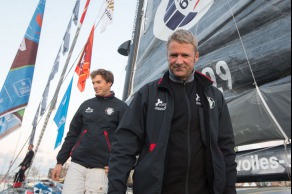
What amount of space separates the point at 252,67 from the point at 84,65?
14.7 feet

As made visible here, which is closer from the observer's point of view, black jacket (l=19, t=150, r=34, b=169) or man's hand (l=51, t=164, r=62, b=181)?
man's hand (l=51, t=164, r=62, b=181)

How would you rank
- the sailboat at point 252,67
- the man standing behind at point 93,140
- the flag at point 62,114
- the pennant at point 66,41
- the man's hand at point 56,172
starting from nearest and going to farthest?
the sailboat at point 252,67, the man standing behind at point 93,140, the man's hand at point 56,172, the flag at point 62,114, the pennant at point 66,41

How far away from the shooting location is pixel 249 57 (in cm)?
229

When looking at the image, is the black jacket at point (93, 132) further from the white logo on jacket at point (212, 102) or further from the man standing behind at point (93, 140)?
the white logo on jacket at point (212, 102)

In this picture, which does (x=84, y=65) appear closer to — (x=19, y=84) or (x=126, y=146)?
(x=19, y=84)

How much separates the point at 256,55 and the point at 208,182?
1132 millimetres

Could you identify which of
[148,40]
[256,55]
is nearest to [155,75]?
[148,40]

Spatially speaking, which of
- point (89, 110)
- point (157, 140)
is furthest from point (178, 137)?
point (89, 110)

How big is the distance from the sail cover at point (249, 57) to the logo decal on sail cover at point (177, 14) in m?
0.01

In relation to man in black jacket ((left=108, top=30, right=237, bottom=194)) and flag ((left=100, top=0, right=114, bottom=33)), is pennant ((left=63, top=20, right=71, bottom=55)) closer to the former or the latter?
flag ((left=100, top=0, right=114, bottom=33))

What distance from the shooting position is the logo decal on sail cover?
3084mm

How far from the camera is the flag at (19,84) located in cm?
532

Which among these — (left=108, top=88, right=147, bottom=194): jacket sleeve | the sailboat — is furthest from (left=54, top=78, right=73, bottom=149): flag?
(left=108, top=88, right=147, bottom=194): jacket sleeve

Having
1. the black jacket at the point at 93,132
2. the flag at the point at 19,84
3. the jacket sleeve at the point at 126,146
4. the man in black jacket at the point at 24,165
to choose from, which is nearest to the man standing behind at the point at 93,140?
the black jacket at the point at 93,132
